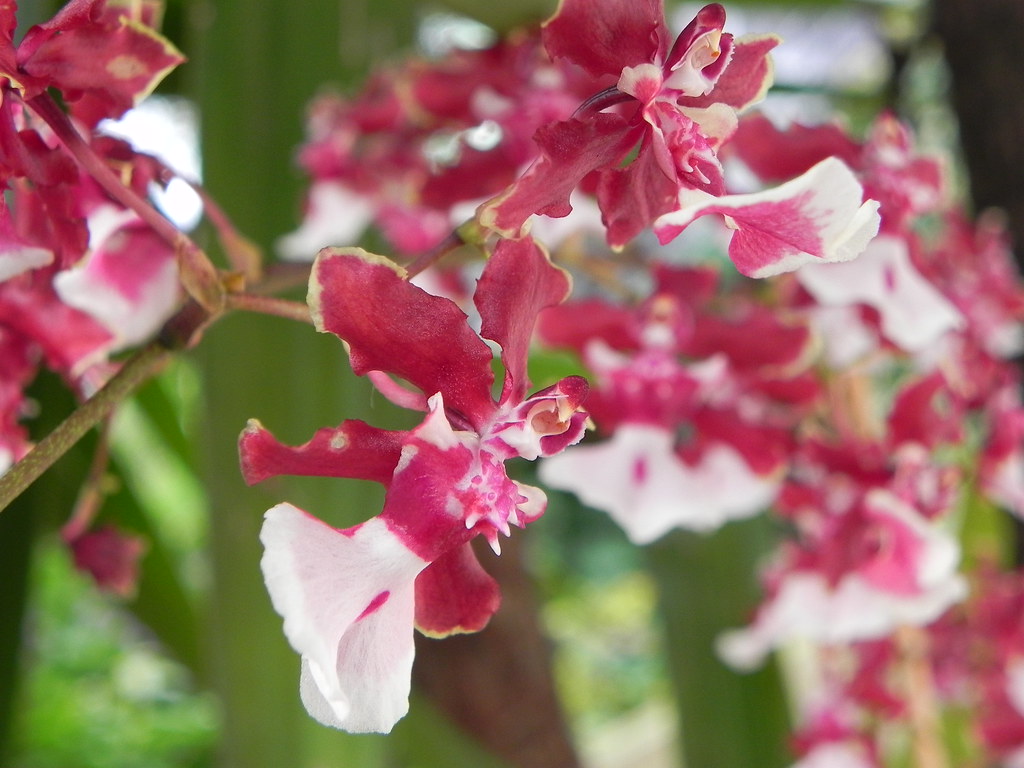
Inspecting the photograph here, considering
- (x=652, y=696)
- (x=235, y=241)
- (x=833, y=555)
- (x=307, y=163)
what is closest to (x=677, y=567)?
(x=833, y=555)

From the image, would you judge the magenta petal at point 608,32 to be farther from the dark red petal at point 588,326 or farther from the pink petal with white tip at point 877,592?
the pink petal with white tip at point 877,592

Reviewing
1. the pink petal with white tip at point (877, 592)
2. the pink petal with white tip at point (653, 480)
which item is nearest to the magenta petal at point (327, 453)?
the pink petal with white tip at point (653, 480)

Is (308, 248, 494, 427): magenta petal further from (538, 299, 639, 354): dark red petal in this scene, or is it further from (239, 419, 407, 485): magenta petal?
(538, 299, 639, 354): dark red petal

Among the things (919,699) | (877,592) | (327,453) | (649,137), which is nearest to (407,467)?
(327,453)

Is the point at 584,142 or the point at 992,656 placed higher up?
the point at 584,142

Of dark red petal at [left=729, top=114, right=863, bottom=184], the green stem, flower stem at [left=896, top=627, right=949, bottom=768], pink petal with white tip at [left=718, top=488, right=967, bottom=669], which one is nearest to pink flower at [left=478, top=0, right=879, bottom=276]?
the green stem

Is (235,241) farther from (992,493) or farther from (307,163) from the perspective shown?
(992,493)
